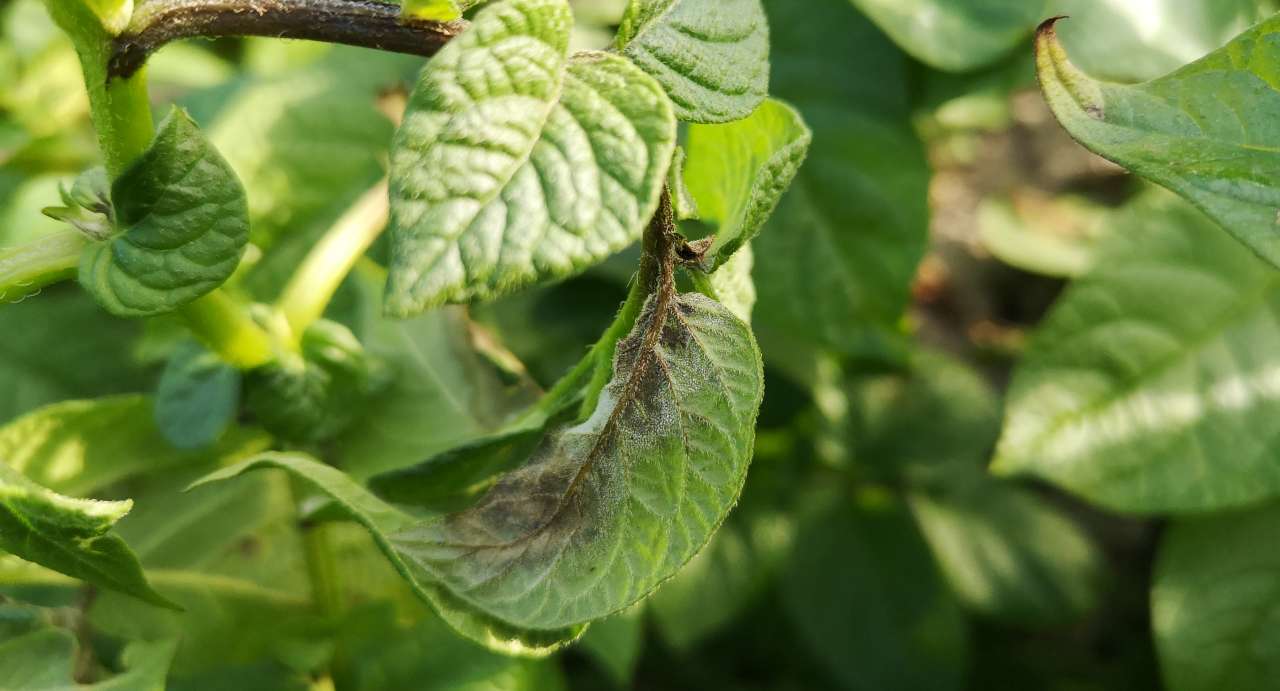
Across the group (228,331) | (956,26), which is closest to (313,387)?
(228,331)

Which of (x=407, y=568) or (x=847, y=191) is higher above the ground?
(x=407, y=568)

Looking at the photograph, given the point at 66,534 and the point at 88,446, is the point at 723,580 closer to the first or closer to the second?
the point at 88,446

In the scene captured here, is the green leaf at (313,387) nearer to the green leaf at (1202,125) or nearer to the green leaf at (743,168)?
the green leaf at (743,168)

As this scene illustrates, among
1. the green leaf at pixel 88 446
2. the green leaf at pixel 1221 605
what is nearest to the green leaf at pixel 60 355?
the green leaf at pixel 88 446

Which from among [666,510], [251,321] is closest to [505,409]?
[251,321]

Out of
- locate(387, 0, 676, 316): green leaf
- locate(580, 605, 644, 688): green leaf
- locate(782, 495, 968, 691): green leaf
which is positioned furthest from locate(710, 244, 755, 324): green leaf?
locate(782, 495, 968, 691): green leaf

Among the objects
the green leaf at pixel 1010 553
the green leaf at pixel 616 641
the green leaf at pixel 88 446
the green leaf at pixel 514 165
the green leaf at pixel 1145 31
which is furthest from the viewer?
the green leaf at pixel 1010 553
